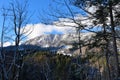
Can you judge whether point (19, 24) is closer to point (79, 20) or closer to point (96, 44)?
point (79, 20)

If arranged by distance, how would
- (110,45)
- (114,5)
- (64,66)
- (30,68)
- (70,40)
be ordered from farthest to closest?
1. (64,66)
2. (30,68)
3. (110,45)
4. (70,40)
5. (114,5)

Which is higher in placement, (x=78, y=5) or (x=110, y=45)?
(x=78, y=5)

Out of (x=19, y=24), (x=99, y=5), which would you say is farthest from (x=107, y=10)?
(x=19, y=24)

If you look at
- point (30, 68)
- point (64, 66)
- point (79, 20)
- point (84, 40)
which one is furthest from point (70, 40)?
point (64, 66)

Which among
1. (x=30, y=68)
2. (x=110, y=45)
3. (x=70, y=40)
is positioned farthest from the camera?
(x=30, y=68)

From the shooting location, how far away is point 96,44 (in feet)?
78.0

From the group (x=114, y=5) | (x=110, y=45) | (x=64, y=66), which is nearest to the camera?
(x=114, y=5)

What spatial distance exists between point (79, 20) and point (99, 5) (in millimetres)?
1619

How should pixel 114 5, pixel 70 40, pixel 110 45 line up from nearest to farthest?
pixel 114 5 < pixel 70 40 < pixel 110 45

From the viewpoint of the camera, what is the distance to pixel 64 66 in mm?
75938

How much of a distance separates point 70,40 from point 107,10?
4358mm

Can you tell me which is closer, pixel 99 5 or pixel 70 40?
pixel 99 5

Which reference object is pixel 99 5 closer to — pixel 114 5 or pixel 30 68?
pixel 114 5

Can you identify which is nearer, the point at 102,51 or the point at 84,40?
the point at 84,40
